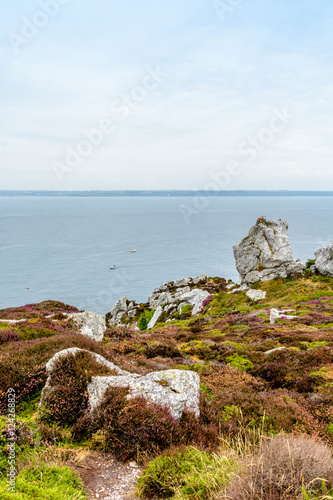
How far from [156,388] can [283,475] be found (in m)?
4.20

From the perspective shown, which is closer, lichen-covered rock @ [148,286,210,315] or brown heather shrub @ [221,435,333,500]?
brown heather shrub @ [221,435,333,500]

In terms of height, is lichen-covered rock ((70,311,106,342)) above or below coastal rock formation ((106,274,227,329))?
above

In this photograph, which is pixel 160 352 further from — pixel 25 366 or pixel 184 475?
pixel 184 475

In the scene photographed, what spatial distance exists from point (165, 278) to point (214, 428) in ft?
305

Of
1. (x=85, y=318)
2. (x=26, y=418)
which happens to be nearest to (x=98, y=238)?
(x=85, y=318)

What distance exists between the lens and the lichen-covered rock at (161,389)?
728cm

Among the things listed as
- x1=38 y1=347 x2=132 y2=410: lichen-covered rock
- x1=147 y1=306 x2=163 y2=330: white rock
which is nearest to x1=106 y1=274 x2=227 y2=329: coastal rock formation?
x1=147 y1=306 x2=163 y2=330: white rock

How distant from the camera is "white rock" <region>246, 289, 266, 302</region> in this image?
44.5 metres

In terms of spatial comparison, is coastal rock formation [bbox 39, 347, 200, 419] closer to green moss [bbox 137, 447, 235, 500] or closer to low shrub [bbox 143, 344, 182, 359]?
green moss [bbox 137, 447, 235, 500]

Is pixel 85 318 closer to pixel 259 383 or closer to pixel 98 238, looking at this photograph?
pixel 259 383

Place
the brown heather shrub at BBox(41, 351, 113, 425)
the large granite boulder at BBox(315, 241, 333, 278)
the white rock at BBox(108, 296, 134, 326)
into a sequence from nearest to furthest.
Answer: the brown heather shrub at BBox(41, 351, 113, 425)
the large granite boulder at BBox(315, 241, 333, 278)
the white rock at BBox(108, 296, 134, 326)

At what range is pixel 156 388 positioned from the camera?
772cm

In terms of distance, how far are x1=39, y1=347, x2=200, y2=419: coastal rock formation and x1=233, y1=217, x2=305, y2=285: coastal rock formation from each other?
44.3 meters

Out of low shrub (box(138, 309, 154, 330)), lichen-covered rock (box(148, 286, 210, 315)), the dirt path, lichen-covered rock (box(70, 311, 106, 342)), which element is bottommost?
low shrub (box(138, 309, 154, 330))
